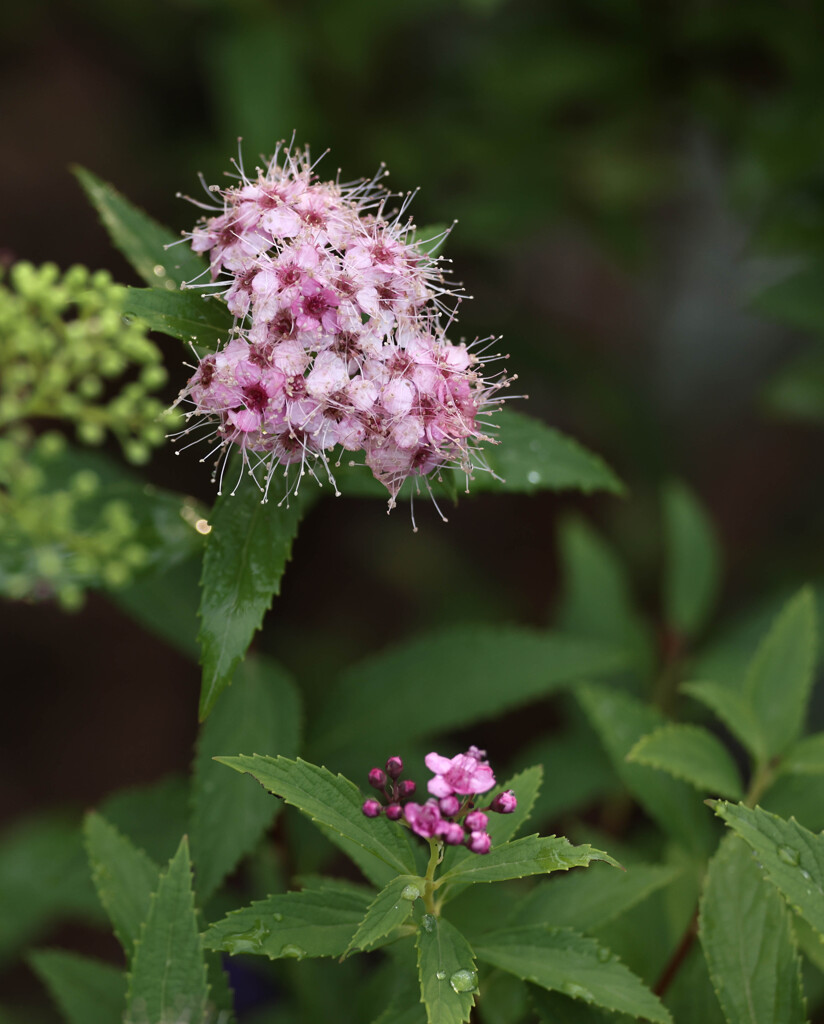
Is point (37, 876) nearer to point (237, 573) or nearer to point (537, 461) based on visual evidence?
point (237, 573)

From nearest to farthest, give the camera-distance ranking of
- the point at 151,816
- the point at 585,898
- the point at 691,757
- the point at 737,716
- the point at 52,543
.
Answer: the point at 585,898 → the point at 691,757 → the point at 737,716 → the point at 52,543 → the point at 151,816

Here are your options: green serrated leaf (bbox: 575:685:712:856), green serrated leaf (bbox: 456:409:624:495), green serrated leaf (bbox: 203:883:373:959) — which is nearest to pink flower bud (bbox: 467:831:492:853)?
green serrated leaf (bbox: 203:883:373:959)

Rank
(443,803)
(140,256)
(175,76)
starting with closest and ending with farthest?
(443,803) < (140,256) < (175,76)

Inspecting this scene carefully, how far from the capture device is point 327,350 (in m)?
1.28

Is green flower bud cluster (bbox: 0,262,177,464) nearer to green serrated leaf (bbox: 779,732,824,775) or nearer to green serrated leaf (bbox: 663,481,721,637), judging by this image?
green serrated leaf (bbox: 779,732,824,775)

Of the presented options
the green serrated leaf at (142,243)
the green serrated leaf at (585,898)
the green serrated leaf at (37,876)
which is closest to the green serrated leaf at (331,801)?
the green serrated leaf at (585,898)

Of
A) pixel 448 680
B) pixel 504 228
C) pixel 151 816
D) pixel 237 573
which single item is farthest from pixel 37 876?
pixel 504 228

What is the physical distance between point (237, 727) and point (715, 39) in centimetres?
284

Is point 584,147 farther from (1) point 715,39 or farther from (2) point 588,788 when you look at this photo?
(2) point 588,788

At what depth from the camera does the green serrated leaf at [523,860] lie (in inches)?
43.3

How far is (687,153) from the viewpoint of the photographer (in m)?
3.82

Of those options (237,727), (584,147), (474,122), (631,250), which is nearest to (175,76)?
(474,122)

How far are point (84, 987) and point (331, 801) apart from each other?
37.0 inches

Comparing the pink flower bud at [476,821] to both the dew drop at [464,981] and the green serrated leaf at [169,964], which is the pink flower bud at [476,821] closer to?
the dew drop at [464,981]
